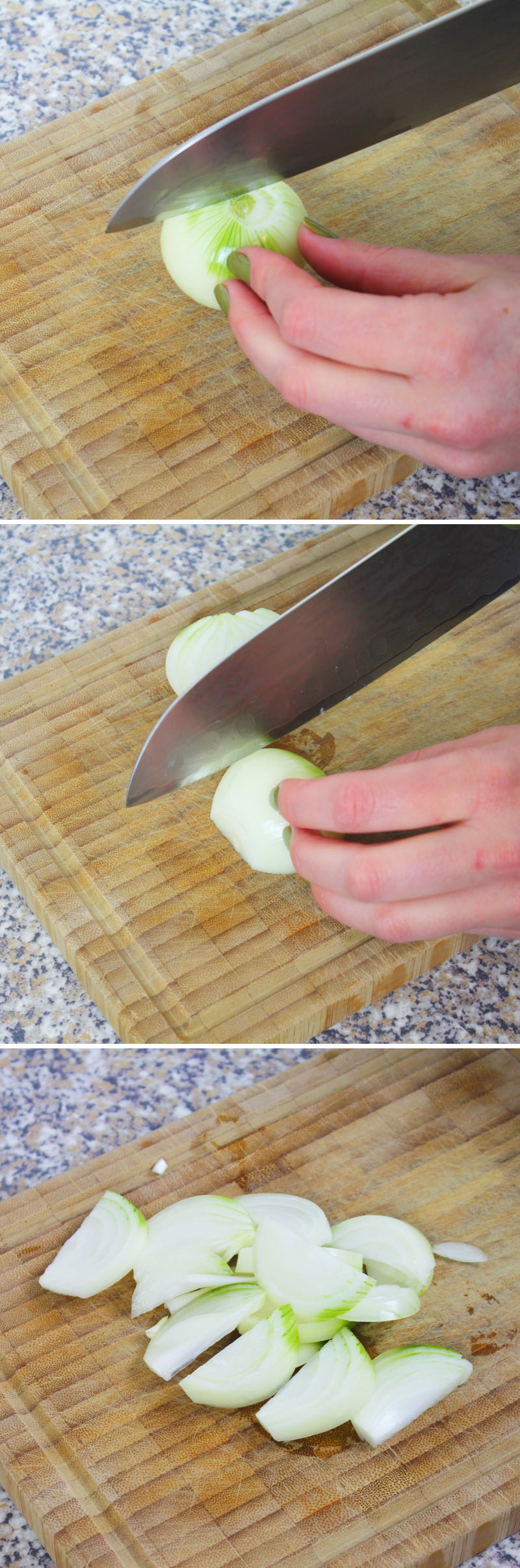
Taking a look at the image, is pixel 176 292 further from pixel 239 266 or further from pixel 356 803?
pixel 356 803

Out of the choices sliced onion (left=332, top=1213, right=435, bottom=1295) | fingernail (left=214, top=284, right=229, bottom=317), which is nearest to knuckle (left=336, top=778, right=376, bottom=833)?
sliced onion (left=332, top=1213, right=435, bottom=1295)

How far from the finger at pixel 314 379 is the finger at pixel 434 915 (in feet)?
1.19

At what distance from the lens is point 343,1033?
1.10 meters

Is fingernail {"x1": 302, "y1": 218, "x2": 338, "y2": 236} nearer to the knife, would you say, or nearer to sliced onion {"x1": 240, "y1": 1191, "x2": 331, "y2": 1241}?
the knife

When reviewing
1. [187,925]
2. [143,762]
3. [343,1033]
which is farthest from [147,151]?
[343,1033]

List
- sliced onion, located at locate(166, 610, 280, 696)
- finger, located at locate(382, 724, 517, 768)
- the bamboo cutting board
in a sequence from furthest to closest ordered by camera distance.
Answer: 1. sliced onion, located at locate(166, 610, 280, 696)
2. finger, located at locate(382, 724, 517, 768)
3. the bamboo cutting board

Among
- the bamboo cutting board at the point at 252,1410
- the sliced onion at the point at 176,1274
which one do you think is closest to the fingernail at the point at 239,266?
the bamboo cutting board at the point at 252,1410

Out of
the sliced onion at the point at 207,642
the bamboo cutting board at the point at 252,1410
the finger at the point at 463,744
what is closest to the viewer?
the bamboo cutting board at the point at 252,1410

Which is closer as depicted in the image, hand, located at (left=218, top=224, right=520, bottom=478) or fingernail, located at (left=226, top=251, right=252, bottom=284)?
hand, located at (left=218, top=224, right=520, bottom=478)

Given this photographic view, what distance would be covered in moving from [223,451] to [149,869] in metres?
0.37

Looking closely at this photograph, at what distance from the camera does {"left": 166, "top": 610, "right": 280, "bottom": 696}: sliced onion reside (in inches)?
44.1

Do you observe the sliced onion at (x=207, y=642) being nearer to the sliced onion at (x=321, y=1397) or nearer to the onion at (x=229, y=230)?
the onion at (x=229, y=230)

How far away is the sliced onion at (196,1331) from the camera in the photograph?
918 mm

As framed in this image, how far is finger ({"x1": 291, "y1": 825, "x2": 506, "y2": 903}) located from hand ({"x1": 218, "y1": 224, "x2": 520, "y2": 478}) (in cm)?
29
